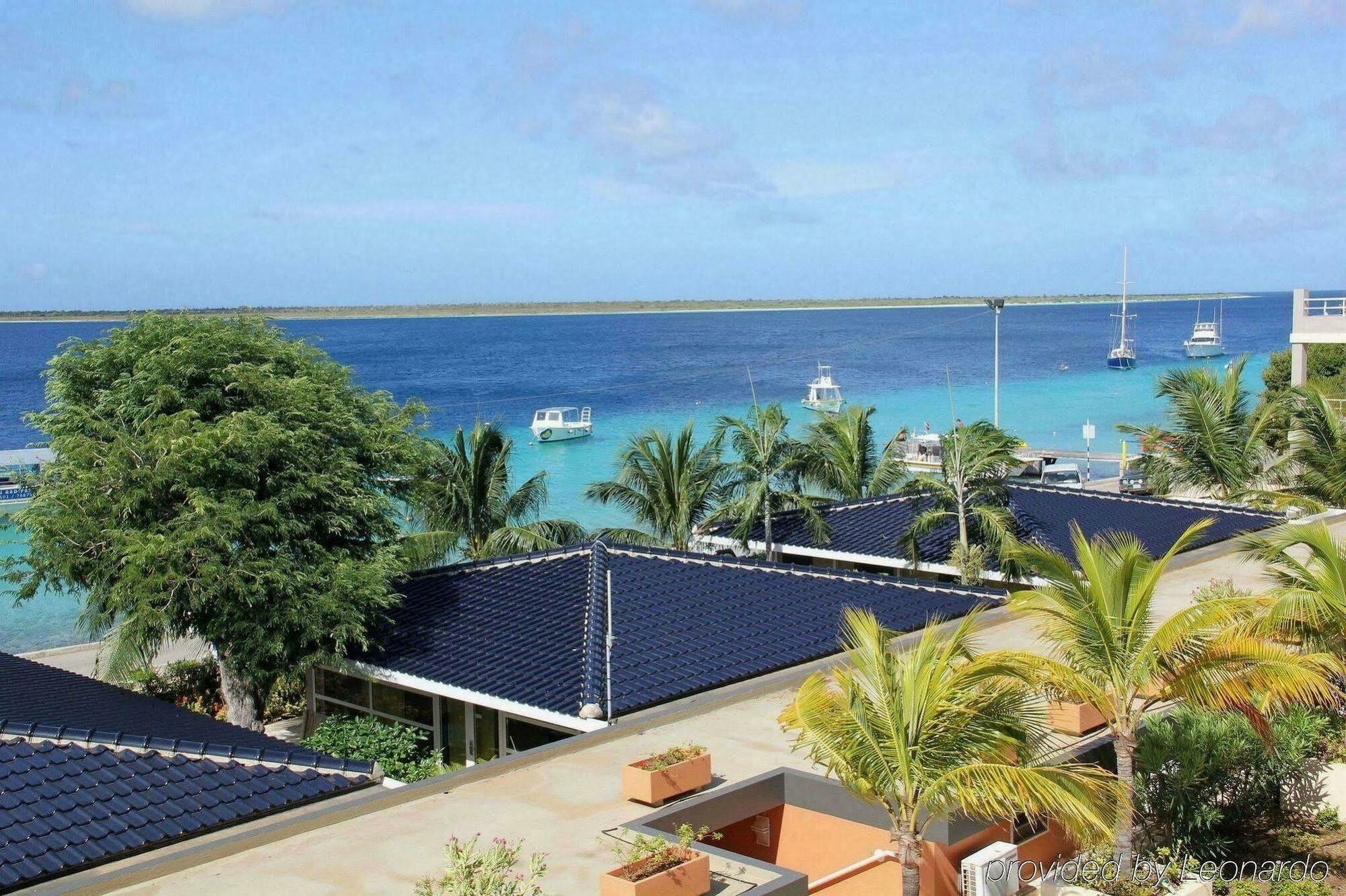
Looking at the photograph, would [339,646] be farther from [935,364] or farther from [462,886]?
[935,364]

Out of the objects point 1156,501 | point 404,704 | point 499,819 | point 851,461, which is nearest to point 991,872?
point 499,819

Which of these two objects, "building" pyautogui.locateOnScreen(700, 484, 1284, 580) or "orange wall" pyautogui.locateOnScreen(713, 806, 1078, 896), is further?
"building" pyautogui.locateOnScreen(700, 484, 1284, 580)

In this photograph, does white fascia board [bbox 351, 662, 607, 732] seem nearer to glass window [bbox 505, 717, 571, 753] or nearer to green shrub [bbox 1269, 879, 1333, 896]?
glass window [bbox 505, 717, 571, 753]

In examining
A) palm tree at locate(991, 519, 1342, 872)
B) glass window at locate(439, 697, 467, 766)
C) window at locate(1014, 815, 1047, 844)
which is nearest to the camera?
palm tree at locate(991, 519, 1342, 872)

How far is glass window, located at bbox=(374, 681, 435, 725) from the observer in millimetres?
16562

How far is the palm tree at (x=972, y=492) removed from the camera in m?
21.4

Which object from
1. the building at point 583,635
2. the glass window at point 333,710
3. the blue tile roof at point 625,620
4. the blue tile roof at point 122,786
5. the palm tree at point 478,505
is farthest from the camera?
the palm tree at point 478,505

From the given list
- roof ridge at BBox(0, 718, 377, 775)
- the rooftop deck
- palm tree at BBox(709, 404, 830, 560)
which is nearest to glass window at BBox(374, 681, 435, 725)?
the rooftop deck

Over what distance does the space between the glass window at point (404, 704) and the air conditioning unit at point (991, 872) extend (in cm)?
846

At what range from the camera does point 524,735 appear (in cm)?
1538

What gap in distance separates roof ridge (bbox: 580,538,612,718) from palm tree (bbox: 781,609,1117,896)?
480 cm

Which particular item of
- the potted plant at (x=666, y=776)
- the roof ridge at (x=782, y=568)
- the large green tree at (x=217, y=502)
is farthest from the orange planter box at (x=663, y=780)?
the roof ridge at (x=782, y=568)

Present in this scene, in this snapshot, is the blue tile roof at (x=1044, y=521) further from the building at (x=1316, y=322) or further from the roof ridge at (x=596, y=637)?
the building at (x=1316, y=322)

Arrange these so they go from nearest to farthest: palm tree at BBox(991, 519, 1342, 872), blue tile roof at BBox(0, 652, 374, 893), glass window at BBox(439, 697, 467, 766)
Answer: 1. palm tree at BBox(991, 519, 1342, 872)
2. blue tile roof at BBox(0, 652, 374, 893)
3. glass window at BBox(439, 697, 467, 766)
